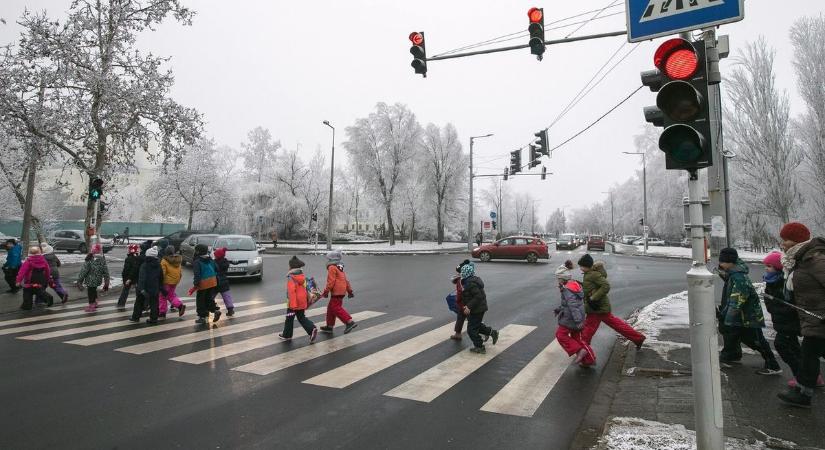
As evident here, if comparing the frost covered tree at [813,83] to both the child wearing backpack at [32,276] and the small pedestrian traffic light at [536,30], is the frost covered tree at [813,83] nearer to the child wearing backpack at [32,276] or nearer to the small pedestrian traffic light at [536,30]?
the small pedestrian traffic light at [536,30]

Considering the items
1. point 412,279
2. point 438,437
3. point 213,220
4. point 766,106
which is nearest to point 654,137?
point 766,106

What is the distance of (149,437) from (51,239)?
3568 centimetres

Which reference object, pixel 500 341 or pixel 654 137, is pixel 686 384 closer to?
pixel 500 341

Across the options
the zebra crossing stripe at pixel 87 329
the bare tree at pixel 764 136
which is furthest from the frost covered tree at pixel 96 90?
the bare tree at pixel 764 136

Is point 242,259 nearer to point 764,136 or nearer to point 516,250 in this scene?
point 516,250

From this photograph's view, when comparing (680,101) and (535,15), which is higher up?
(535,15)

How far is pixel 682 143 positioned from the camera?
3191mm

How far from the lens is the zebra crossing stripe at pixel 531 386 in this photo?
14.5ft

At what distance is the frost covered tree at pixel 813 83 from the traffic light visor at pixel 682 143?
18548 millimetres

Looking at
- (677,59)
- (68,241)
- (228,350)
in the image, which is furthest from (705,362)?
(68,241)

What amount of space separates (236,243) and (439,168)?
3300 cm

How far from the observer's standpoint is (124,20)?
49.2 ft

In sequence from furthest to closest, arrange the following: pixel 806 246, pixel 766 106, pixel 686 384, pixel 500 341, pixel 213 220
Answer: pixel 213 220 → pixel 766 106 → pixel 500 341 → pixel 686 384 → pixel 806 246

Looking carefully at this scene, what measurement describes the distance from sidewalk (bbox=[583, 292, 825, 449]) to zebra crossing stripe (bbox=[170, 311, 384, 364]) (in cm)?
471
